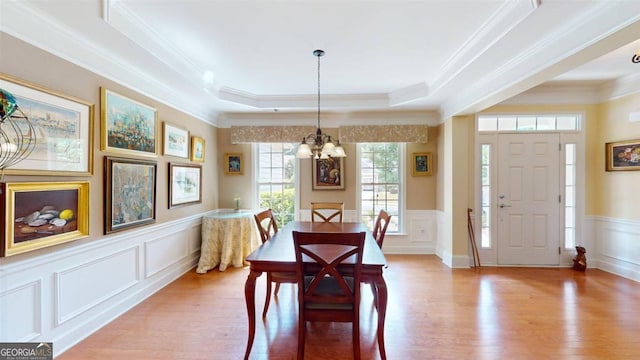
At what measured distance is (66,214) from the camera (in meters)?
2.01

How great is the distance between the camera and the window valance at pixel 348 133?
4371 millimetres

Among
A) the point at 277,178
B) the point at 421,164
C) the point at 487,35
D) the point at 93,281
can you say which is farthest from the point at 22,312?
the point at 421,164

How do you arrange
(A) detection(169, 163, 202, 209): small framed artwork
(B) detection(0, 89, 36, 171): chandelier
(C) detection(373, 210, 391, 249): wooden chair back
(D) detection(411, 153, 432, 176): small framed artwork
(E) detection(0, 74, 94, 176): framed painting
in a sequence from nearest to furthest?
(B) detection(0, 89, 36, 171): chandelier, (E) detection(0, 74, 94, 176): framed painting, (C) detection(373, 210, 391, 249): wooden chair back, (A) detection(169, 163, 202, 209): small framed artwork, (D) detection(411, 153, 432, 176): small framed artwork

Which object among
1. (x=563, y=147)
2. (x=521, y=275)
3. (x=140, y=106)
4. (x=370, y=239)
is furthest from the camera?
(x=563, y=147)

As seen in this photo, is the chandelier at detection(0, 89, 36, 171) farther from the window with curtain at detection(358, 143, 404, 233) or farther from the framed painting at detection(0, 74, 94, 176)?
the window with curtain at detection(358, 143, 404, 233)

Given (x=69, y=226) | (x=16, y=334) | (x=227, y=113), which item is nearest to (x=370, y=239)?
(x=69, y=226)

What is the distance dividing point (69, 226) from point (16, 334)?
72cm

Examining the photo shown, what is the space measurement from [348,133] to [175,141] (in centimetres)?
257

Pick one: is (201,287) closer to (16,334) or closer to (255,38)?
(16,334)

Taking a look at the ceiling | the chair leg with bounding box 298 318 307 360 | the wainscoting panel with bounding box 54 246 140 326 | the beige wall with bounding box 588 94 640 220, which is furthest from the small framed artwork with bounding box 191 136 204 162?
the beige wall with bounding box 588 94 640 220

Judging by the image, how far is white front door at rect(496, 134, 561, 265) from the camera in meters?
3.81

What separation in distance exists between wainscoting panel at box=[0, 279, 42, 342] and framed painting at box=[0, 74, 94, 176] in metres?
0.78

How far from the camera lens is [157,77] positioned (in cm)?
283

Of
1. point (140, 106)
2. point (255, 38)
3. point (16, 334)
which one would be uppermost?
point (255, 38)
